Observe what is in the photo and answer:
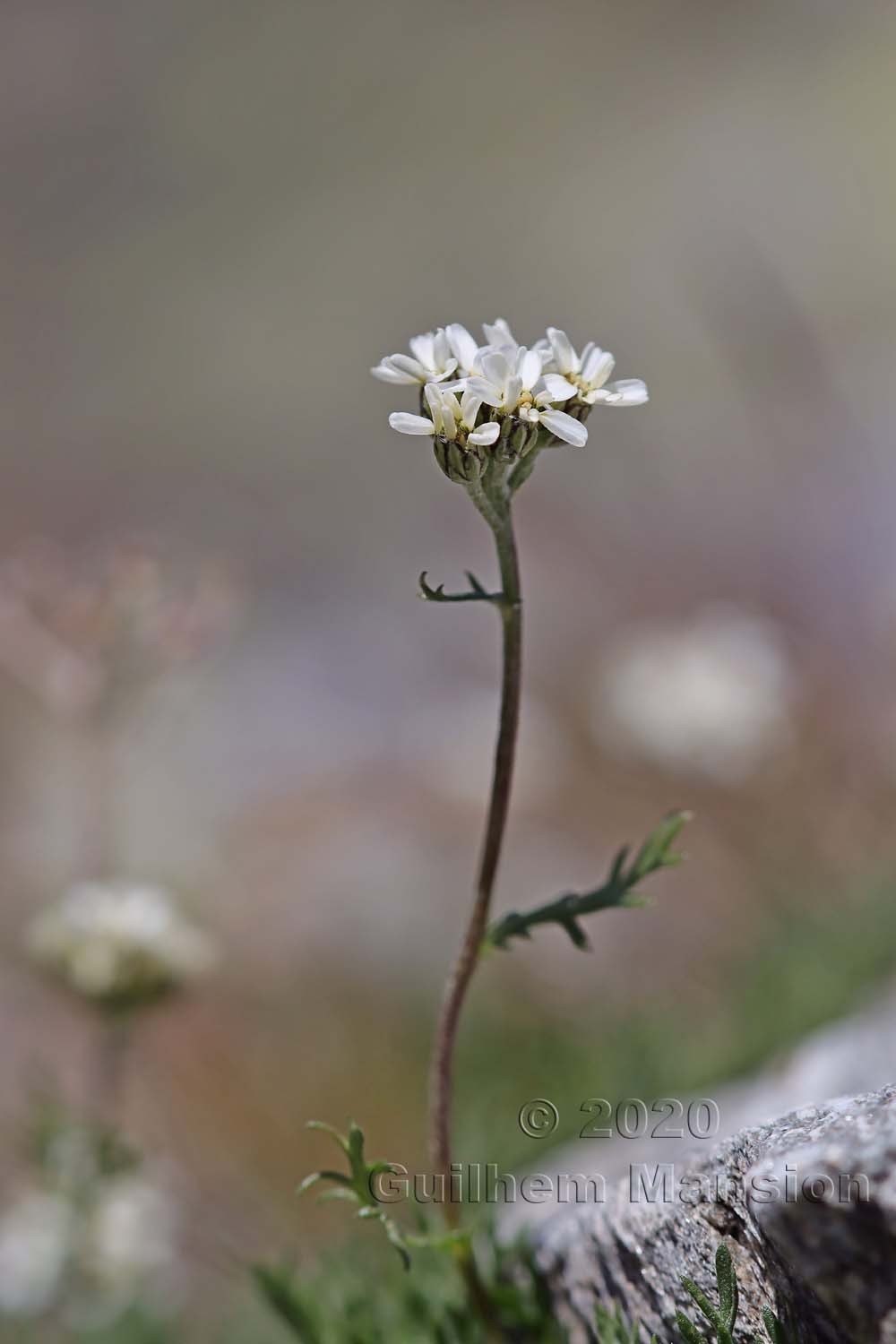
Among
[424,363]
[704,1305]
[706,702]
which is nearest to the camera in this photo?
[704,1305]

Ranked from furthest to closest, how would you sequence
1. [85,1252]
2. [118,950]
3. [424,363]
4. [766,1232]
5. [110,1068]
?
[110,1068]
[85,1252]
[118,950]
[424,363]
[766,1232]

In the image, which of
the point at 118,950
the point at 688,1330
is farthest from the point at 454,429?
the point at 118,950

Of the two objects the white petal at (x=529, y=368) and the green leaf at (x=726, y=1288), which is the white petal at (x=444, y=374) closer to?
the white petal at (x=529, y=368)

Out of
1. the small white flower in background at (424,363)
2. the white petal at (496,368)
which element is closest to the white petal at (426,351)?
the small white flower in background at (424,363)

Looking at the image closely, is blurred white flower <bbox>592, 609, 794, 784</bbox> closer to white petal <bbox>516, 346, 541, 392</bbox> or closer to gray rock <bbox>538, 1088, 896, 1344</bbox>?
gray rock <bbox>538, 1088, 896, 1344</bbox>

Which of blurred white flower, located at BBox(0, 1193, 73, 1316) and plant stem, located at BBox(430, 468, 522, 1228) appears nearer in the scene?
plant stem, located at BBox(430, 468, 522, 1228)

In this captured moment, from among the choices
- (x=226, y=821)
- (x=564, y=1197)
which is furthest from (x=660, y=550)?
(x=564, y=1197)

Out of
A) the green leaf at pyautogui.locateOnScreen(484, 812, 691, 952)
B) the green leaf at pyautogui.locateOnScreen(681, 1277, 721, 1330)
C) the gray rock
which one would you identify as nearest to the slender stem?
the gray rock

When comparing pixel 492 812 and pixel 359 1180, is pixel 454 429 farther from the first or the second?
pixel 359 1180
